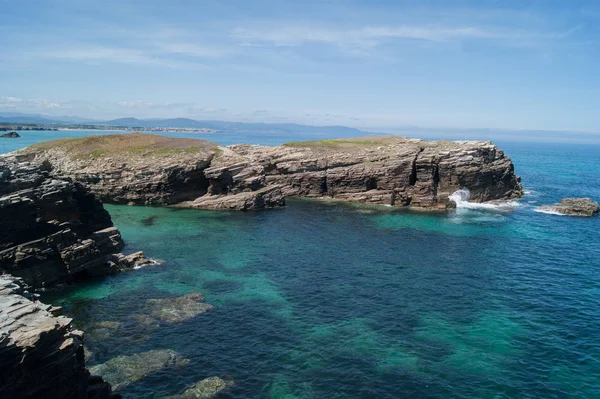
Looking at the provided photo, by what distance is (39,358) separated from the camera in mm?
21828

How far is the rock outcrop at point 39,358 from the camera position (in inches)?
821

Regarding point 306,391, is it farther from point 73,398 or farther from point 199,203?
point 199,203

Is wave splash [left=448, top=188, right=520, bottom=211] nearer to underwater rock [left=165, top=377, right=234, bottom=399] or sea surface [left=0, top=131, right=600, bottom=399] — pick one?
sea surface [left=0, top=131, right=600, bottom=399]

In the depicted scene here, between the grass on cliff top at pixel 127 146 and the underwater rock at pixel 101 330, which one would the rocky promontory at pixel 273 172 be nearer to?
the grass on cliff top at pixel 127 146

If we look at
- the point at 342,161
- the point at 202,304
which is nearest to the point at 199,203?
the point at 342,161

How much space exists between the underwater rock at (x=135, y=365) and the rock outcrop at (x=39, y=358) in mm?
2794

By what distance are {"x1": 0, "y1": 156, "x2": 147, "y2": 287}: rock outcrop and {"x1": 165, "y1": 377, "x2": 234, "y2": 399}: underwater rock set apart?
76.3 ft

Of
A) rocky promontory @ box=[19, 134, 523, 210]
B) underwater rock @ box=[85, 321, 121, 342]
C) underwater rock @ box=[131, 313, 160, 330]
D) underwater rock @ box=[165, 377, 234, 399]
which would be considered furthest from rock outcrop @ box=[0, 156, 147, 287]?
rocky promontory @ box=[19, 134, 523, 210]

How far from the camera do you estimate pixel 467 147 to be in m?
89.9

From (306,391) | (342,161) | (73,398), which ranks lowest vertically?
(306,391)

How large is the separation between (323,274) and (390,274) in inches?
302

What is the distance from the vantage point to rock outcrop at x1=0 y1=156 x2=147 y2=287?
39.8m

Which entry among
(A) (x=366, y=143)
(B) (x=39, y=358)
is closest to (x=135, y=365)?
(B) (x=39, y=358)

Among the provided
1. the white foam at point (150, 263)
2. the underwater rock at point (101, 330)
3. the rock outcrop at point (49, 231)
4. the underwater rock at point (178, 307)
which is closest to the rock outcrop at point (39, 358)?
the underwater rock at point (101, 330)
